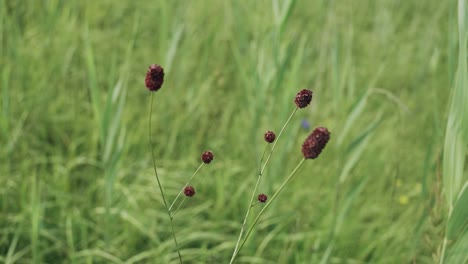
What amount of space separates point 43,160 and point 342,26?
64.5 inches

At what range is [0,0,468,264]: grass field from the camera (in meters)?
1.25

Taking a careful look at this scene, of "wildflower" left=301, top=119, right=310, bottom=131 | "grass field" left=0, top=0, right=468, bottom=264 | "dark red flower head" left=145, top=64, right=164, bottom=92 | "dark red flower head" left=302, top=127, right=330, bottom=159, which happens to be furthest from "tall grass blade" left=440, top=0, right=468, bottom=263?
"wildflower" left=301, top=119, right=310, bottom=131

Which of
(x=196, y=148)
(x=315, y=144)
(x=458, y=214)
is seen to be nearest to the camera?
(x=315, y=144)

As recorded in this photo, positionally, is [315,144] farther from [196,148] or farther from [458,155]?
[196,148]

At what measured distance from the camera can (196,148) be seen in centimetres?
173

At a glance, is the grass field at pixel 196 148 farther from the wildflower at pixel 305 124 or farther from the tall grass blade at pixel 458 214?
the tall grass blade at pixel 458 214

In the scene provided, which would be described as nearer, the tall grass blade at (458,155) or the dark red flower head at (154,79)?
the dark red flower head at (154,79)

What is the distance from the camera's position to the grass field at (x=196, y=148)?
1253mm

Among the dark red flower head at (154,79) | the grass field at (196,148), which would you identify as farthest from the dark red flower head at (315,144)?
the grass field at (196,148)

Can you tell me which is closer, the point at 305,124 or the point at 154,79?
the point at 154,79

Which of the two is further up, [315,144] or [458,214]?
[315,144]

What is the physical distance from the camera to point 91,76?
1.19 metres

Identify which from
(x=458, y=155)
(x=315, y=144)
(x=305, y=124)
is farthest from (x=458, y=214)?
(x=305, y=124)

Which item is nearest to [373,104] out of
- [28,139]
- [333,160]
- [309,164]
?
[333,160]
